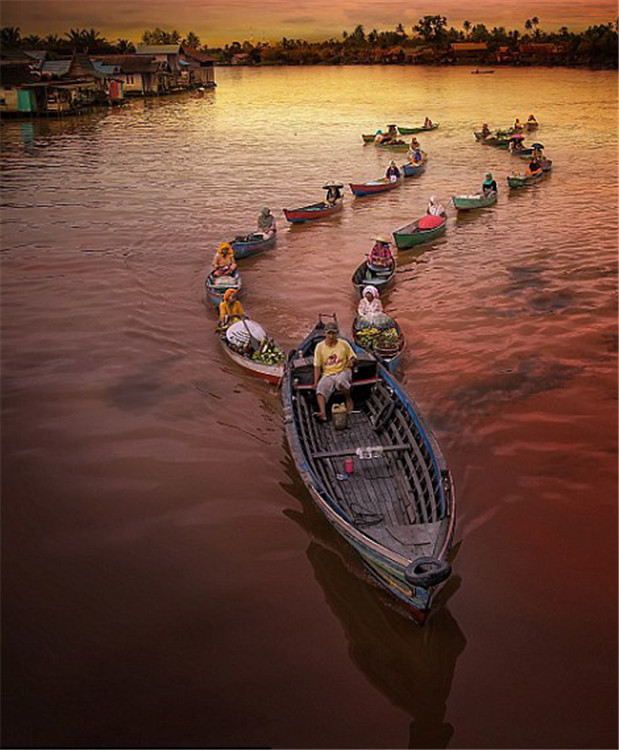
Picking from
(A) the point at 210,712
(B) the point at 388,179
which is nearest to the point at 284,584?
(A) the point at 210,712

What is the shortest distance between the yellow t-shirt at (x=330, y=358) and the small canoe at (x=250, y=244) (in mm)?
11073

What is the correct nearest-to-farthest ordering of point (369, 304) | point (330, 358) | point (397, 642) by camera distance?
point (397, 642), point (330, 358), point (369, 304)

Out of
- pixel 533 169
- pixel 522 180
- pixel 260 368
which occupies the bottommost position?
pixel 260 368

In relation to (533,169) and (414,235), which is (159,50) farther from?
(414,235)

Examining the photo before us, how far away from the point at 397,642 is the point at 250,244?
16.0m

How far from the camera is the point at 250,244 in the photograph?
20.8 metres

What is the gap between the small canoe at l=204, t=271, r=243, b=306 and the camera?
16.7m

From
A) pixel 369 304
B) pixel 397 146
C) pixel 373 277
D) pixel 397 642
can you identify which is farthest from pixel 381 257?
pixel 397 146

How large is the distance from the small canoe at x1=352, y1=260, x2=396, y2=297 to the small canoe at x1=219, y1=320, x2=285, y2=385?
5360 mm

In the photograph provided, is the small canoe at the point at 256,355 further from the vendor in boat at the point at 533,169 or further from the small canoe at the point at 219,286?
the vendor in boat at the point at 533,169

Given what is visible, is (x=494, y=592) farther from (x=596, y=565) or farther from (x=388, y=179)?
(x=388, y=179)

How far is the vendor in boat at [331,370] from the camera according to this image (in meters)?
10.2

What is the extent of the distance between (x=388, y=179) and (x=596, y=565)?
25.8 m

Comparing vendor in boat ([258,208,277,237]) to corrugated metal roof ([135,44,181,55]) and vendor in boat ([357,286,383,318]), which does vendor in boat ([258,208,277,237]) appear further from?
corrugated metal roof ([135,44,181,55])
